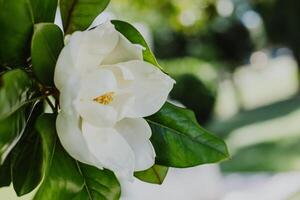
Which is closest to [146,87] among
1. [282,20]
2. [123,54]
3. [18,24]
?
[123,54]

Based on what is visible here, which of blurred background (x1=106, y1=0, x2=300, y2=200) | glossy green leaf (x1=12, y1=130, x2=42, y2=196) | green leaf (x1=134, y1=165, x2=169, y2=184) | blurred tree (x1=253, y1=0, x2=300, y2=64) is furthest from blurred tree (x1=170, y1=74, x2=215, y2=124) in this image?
glossy green leaf (x1=12, y1=130, x2=42, y2=196)

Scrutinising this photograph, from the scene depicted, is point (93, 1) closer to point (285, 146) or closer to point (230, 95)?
point (285, 146)

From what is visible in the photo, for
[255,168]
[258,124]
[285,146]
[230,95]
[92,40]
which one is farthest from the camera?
[230,95]

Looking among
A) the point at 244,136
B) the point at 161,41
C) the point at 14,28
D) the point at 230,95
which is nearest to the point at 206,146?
the point at 14,28

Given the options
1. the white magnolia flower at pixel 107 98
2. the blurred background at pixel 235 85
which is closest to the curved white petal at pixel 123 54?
the white magnolia flower at pixel 107 98

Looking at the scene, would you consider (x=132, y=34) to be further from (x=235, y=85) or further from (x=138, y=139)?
(x=235, y=85)

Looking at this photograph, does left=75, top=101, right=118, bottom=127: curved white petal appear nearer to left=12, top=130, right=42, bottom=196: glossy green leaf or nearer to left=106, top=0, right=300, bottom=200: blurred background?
left=12, top=130, right=42, bottom=196: glossy green leaf
